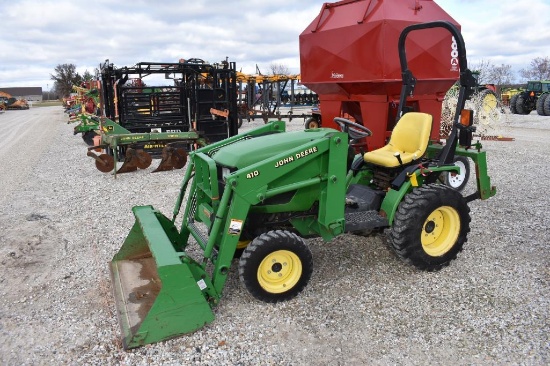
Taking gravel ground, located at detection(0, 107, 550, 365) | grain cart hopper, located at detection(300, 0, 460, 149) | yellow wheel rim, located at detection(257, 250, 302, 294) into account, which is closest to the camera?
gravel ground, located at detection(0, 107, 550, 365)

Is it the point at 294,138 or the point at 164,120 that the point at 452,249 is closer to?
the point at 294,138

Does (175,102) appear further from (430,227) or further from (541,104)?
(541,104)

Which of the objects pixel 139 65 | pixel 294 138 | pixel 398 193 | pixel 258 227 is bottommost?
pixel 258 227

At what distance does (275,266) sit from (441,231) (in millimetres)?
1681

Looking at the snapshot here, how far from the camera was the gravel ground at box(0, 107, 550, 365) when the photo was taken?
302 cm

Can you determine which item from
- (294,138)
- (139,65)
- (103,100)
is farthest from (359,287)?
(103,100)

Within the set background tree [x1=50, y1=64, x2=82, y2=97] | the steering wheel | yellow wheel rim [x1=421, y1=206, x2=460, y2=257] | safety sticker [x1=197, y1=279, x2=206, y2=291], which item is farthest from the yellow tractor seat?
background tree [x1=50, y1=64, x2=82, y2=97]

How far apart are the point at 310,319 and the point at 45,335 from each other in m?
1.88

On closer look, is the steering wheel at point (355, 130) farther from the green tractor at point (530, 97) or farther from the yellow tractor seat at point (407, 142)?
the green tractor at point (530, 97)

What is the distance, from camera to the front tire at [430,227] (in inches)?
154

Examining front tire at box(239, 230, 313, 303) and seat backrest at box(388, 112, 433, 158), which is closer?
front tire at box(239, 230, 313, 303)

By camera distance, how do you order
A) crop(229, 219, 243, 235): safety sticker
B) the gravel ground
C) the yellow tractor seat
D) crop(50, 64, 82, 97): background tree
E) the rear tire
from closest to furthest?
the gravel ground, crop(229, 219, 243, 235): safety sticker, the yellow tractor seat, the rear tire, crop(50, 64, 82, 97): background tree

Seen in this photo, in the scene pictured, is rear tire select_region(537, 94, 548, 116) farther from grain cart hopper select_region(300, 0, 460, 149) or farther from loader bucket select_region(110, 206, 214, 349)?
loader bucket select_region(110, 206, 214, 349)

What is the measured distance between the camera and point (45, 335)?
130 inches
